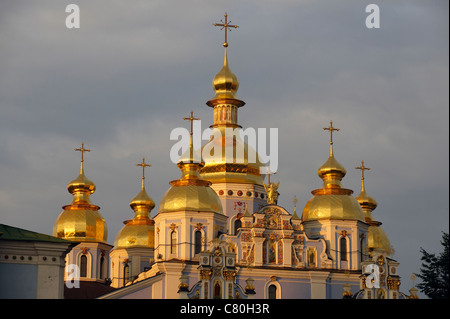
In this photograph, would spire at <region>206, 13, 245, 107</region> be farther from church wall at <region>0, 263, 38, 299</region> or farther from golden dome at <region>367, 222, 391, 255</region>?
church wall at <region>0, 263, 38, 299</region>

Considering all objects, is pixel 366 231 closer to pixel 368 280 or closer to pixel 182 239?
pixel 368 280

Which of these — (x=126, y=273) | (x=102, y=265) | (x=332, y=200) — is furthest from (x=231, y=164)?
(x=102, y=265)

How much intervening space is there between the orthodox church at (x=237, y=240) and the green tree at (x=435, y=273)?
3.98 meters

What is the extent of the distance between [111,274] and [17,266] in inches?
1340

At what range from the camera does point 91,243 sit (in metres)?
77.4

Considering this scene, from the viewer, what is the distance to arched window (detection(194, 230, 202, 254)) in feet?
224

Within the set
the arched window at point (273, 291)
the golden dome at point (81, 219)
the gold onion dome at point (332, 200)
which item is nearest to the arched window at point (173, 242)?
the arched window at point (273, 291)

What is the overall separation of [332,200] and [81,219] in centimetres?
1580

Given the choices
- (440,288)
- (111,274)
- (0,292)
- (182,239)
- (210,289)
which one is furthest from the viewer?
(111,274)

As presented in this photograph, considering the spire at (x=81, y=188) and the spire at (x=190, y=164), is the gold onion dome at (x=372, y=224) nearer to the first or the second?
the spire at (x=190, y=164)

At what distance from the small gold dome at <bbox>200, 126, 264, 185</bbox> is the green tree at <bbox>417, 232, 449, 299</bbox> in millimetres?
10725

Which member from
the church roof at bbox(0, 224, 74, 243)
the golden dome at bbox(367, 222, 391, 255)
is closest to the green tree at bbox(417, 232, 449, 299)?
the golden dome at bbox(367, 222, 391, 255)

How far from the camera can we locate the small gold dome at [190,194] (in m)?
68.9
